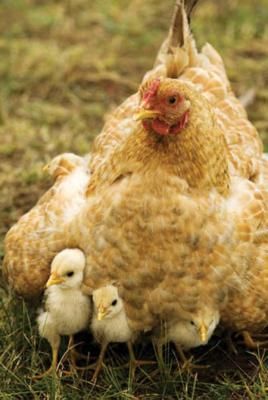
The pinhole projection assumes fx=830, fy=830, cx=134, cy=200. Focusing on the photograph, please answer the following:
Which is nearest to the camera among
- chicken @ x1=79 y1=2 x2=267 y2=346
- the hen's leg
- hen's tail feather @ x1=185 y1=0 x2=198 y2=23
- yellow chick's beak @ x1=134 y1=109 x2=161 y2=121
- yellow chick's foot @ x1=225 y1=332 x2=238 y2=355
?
yellow chick's beak @ x1=134 y1=109 x2=161 y2=121

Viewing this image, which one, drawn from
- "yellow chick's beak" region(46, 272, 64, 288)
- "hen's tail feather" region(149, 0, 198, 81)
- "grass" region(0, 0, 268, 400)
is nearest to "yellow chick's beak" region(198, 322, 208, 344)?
"grass" region(0, 0, 268, 400)

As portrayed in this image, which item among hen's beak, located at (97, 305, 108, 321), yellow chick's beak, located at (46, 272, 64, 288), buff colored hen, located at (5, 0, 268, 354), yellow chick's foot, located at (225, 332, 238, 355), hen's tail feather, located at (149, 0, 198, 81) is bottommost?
yellow chick's foot, located at (225, 332, 238, 355)

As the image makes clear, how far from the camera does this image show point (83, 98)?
595 centimetres

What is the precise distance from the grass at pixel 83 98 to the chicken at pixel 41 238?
8.5 inches

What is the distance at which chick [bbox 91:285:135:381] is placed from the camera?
307 cm

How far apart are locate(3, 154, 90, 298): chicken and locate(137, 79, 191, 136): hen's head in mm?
551

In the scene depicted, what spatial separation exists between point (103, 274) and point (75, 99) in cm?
297

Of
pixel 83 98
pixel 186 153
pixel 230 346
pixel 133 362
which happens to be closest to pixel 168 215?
pixel 186 153

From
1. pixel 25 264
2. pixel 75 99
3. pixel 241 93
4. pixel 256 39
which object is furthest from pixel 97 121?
pixel 25 264

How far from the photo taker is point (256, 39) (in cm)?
660

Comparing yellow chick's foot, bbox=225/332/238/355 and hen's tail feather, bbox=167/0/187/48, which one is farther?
hen's tail feather, bbox=167/0/187/48

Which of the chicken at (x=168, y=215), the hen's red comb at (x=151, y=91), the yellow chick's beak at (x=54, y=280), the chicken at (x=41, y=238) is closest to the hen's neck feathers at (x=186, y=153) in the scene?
the chicken at (x=168, y=215)

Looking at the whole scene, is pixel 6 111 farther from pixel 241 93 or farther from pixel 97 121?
pixel 241 93

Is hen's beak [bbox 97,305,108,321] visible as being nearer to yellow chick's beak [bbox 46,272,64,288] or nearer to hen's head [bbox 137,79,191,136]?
yellow chick's beak [bbox 46,272,64,288]
